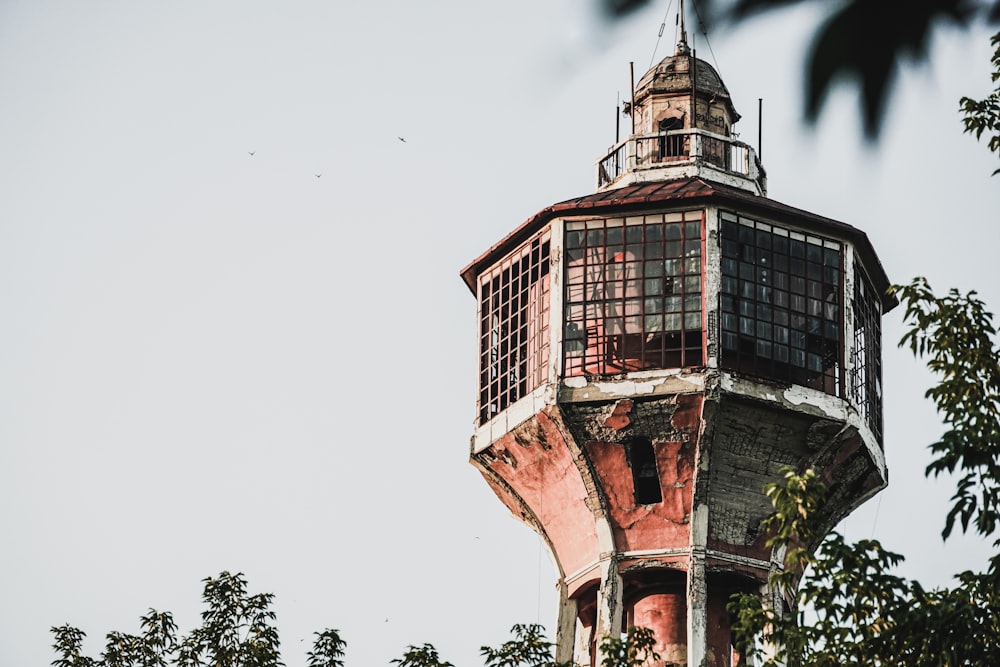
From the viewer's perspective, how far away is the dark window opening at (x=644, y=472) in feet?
73.4

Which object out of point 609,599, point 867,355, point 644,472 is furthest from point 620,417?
point 867,355

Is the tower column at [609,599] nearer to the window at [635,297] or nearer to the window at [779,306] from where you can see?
the window at [635,297]

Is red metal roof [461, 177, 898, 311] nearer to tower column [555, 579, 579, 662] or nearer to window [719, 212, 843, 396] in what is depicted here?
window [719, 212, 843, 396]

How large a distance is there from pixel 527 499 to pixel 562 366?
2.17 m

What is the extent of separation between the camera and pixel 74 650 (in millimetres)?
19922

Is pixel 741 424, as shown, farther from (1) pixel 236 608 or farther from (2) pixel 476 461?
(1) pixel 236 608

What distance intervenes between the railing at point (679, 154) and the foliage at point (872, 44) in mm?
23001

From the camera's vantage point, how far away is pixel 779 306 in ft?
74.1

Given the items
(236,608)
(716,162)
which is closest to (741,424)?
(716,162)

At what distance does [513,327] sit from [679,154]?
412 centimetres

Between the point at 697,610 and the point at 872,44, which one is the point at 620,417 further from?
the point at 872,44

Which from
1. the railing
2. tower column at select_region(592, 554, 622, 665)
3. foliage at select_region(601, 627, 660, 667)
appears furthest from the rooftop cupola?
foliage at select_region(601, 627, 660, 667)

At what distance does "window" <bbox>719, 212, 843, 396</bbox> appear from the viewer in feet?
73.4

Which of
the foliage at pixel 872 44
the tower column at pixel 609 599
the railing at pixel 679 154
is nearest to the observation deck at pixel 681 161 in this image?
the railing at pixel 679 154
